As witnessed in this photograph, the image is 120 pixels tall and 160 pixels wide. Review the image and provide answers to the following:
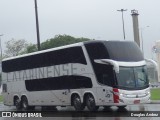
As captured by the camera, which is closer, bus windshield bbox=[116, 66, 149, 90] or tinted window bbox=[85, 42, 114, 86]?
bus windshield bbox=[116, 66, 149, 90]

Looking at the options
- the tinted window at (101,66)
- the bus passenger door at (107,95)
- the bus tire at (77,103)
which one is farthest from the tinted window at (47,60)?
the bus passenger door at (107,95)

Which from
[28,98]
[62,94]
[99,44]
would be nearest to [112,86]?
[99,44]

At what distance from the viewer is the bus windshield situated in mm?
22766

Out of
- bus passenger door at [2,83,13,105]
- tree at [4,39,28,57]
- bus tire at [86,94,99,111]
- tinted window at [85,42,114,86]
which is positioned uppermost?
tree at [4,39,28,57]

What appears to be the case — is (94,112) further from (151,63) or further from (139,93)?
(151,63)

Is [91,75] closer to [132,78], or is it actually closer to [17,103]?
[132,78]

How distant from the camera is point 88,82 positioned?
79.5 feet

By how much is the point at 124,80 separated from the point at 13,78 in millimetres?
11524

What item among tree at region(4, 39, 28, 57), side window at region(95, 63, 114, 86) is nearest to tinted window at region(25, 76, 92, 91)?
side window at region(95, 63, 114, 86)

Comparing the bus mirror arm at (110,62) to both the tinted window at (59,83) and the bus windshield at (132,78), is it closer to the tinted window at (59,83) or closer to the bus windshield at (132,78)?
the bus windshield at (132,78)

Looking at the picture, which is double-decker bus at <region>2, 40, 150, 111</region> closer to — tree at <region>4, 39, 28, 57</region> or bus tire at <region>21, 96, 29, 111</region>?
bus tire at <region>21, 96, 29, 111</region>

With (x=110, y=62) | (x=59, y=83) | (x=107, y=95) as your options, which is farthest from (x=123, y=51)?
(x=59, y=83)

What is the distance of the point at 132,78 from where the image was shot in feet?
75.9

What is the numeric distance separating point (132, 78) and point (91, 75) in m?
2.25
